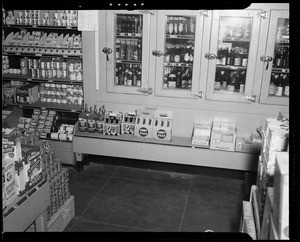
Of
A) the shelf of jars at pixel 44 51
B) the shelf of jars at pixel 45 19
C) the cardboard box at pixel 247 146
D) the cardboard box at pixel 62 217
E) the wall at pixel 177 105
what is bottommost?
the cardboard box at pixel 62 217

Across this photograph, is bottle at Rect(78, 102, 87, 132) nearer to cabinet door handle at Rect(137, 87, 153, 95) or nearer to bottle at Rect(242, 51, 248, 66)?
cabinet door handle at Rect(137, 87, 153, 95)

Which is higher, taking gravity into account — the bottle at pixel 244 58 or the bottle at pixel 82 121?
the bottle at pixel 244 58

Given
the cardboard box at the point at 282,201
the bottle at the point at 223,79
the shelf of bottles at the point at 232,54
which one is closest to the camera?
the cardboard box at the point at 282,201

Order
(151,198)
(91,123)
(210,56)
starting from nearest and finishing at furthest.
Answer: (151,198), (210,56), (91,123)

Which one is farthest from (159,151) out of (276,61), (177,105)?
(276,61)

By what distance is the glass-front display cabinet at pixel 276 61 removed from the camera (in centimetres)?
491

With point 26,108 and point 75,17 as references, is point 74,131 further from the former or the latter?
point 75,17

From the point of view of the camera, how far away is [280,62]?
17.1 ft

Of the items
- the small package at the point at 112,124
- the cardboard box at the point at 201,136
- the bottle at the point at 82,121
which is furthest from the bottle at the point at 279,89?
the bottle at the point at 82,121

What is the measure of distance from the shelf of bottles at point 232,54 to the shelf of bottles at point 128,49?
125 cm

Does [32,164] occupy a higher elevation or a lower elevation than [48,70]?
lower

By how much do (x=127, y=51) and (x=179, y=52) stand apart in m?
0.84

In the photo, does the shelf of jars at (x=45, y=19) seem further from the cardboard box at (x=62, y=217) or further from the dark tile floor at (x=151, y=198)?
the cardboard box at (x=62, y=217)

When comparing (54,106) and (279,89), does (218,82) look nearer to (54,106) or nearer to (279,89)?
(279,89)
